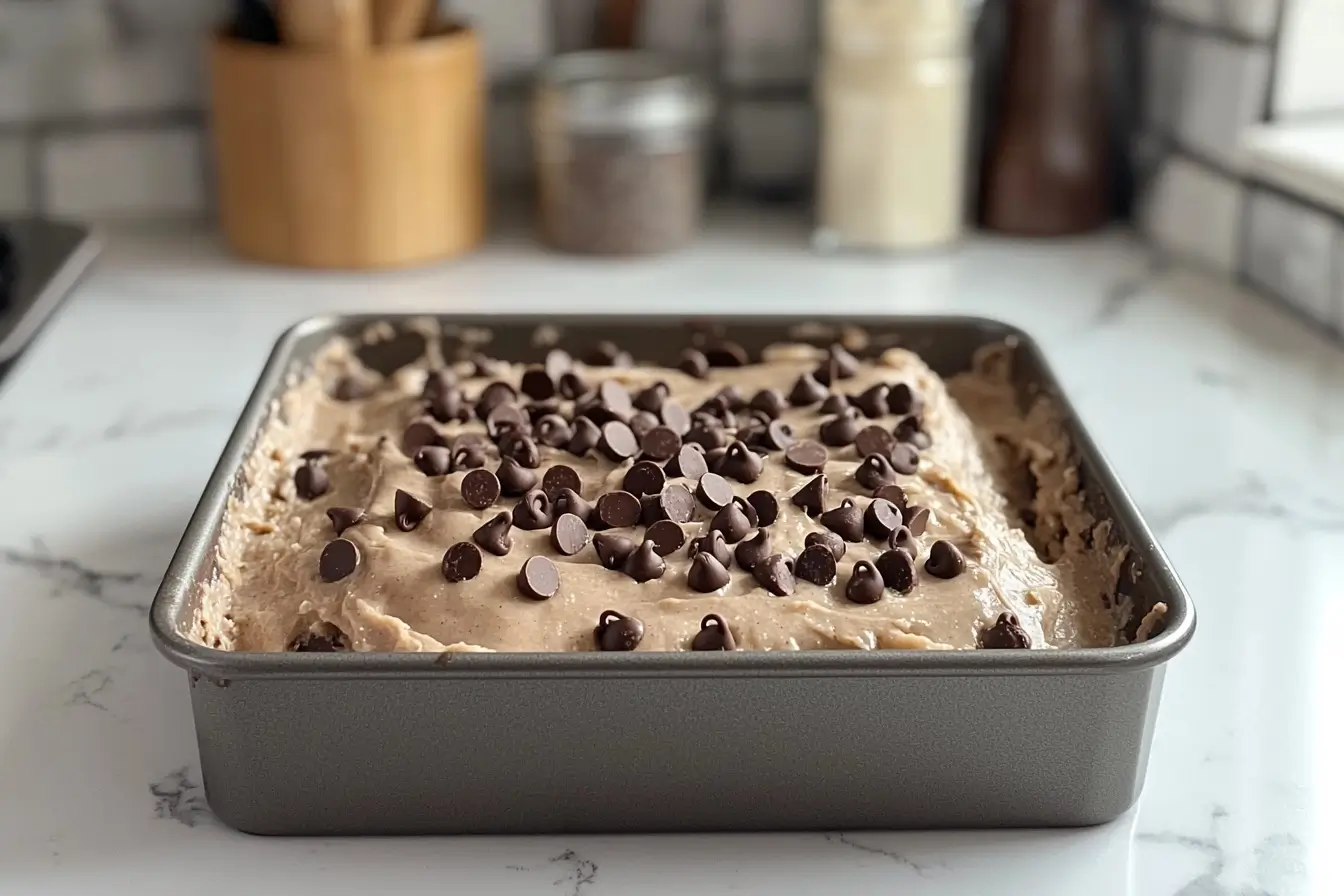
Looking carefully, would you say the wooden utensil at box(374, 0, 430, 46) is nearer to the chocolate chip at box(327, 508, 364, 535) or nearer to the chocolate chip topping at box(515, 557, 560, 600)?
the chocolate chip at box(327, 508, 364, 535)

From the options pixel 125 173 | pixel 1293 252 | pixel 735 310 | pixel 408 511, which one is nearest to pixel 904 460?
pixel 408 511

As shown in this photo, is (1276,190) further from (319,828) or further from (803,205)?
(319,828)

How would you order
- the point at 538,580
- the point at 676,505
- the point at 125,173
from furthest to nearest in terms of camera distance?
the point at 125,173 → the point at 676,505 → the point at 538,580

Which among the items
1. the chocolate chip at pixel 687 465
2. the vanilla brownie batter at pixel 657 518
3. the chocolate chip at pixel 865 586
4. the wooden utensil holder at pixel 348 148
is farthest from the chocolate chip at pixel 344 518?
the wooden utensil holder at pixel 348 148

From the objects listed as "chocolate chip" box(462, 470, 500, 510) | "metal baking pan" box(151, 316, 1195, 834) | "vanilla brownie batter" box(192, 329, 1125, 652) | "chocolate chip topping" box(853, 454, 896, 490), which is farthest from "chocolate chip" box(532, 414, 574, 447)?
"metal baking pan" box(151, 316, 1195, 834)

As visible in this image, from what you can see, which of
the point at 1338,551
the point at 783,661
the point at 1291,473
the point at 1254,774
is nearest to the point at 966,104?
the point at 1291,473

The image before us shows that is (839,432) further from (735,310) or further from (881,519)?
(735,310)
